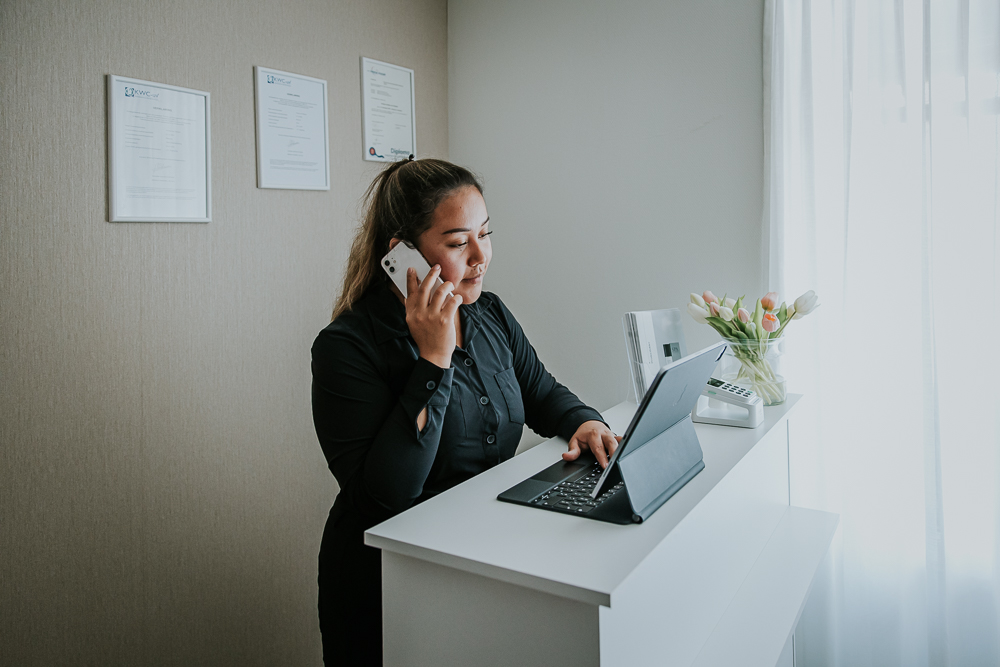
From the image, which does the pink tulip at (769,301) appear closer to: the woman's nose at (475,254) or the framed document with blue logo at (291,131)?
the woman's nose at (475,254)

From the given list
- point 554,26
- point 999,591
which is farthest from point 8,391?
point 999,591

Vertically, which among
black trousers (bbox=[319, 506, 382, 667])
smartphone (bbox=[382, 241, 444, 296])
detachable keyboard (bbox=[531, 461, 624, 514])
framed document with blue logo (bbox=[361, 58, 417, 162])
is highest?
framed document with blue logo (bbox=[361, 58, 417, 162])

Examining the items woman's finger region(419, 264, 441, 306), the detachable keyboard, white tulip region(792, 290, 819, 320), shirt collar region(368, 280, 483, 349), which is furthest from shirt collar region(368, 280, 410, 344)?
white tulip region(792, 290, 819, 320)

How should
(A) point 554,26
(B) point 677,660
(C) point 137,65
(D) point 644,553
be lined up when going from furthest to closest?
(A) point 554,26 → (C) point 137,65 → (B) point 677,660 → (D) point 644,553

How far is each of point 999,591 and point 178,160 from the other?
2655 millimetres

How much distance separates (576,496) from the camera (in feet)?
4.30

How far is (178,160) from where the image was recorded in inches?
81.4

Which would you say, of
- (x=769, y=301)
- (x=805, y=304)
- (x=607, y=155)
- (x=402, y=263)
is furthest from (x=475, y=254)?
(x=607, y=155)

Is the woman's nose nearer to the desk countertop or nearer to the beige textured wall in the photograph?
the desk countertop

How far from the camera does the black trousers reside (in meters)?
1.50

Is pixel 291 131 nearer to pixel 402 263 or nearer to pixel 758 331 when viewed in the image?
pixel 402 263

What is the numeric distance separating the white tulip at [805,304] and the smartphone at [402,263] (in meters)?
1.06

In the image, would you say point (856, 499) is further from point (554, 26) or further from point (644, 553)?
point (554, 26)

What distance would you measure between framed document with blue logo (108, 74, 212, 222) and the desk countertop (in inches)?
49.8
